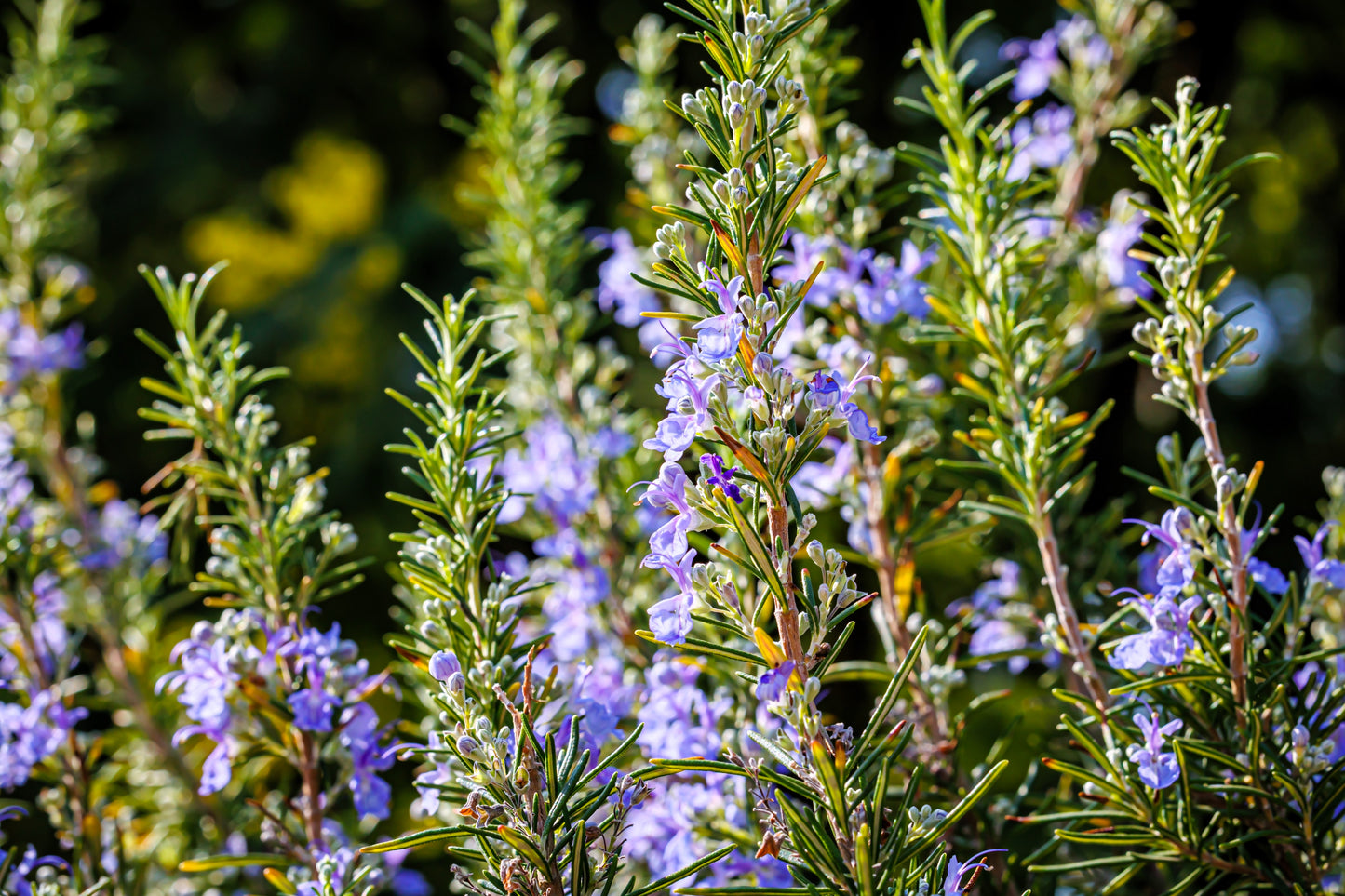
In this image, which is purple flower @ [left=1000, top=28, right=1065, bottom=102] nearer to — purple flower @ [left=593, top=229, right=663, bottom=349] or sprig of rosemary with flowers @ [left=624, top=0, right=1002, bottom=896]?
purple flower @ [left=593, top=229, right=663, bottom=349]

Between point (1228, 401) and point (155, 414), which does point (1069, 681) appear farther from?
point (1228, 401)

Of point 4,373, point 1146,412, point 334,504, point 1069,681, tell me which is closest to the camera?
point 1069,681

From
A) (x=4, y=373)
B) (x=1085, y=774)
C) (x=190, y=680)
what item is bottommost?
(x=1085, y=774)

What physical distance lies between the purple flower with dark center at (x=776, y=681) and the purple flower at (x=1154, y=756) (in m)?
0.33

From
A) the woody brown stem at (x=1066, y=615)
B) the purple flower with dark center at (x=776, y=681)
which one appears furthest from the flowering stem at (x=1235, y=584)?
the purple flower with dark center at (x=776, y=681)

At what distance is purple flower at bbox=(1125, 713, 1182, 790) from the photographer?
79 cm

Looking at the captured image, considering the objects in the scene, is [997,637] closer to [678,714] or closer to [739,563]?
[678,714]

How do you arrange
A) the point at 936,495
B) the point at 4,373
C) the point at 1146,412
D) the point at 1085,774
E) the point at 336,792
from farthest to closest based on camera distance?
the point at 1146,412
the point at 4,373
the point at 936,495
the point at 336,792
the point at 1085,774

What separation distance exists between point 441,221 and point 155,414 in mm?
2234

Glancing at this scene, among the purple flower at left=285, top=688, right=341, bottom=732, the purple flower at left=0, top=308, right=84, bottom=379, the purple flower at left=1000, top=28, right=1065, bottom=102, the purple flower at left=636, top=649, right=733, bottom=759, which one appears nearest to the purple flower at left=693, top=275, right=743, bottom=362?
the purple flower at left=636, top=649, right=733, bottom=759

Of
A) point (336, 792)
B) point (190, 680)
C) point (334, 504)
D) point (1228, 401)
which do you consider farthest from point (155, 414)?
point (1228, 401)

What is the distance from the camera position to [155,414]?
3.23ft

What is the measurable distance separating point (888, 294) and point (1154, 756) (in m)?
0.55

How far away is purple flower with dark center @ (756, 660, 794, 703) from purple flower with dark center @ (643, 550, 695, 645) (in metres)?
0.06
